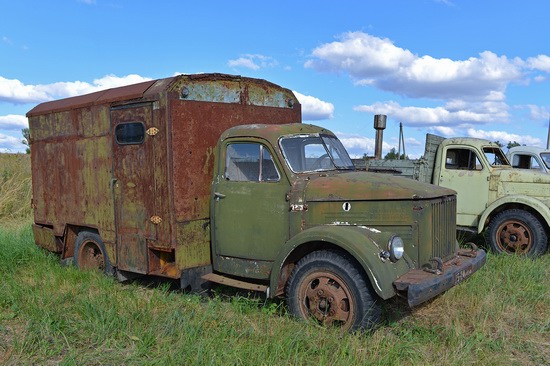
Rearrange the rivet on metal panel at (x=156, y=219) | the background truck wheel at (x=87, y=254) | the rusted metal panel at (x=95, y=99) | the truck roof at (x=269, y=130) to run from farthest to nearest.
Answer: the background truck wheel at (x=87, y=254) → the rusted metal panel at (x=95, y=99) → the rivet on metal panel at (x=156, y=219) → the truck roof at (x=269, y=130)

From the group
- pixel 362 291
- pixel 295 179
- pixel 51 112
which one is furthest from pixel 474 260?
pixel 51 112

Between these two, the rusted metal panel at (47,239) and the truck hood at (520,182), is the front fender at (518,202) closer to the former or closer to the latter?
the truck hood at (520,182)

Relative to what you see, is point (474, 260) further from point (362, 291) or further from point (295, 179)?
point (295, 179)

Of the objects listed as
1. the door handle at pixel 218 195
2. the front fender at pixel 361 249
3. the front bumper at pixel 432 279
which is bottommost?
the front bumper at pixel 432 279

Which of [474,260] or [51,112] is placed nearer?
[474,260]

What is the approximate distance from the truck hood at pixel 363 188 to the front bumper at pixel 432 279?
2.26ft

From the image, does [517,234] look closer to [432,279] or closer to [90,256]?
A: [432,279]

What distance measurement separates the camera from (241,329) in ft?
14.9

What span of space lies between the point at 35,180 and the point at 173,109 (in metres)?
3.58

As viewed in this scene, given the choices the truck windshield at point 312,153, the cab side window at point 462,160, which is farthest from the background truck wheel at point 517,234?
the truck windshield at point 312,153

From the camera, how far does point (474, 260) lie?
5.19 m

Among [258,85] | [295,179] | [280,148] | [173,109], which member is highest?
[258,85]

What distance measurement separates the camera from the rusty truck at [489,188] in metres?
7.79

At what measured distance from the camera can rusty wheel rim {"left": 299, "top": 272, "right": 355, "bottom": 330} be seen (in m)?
4.52
